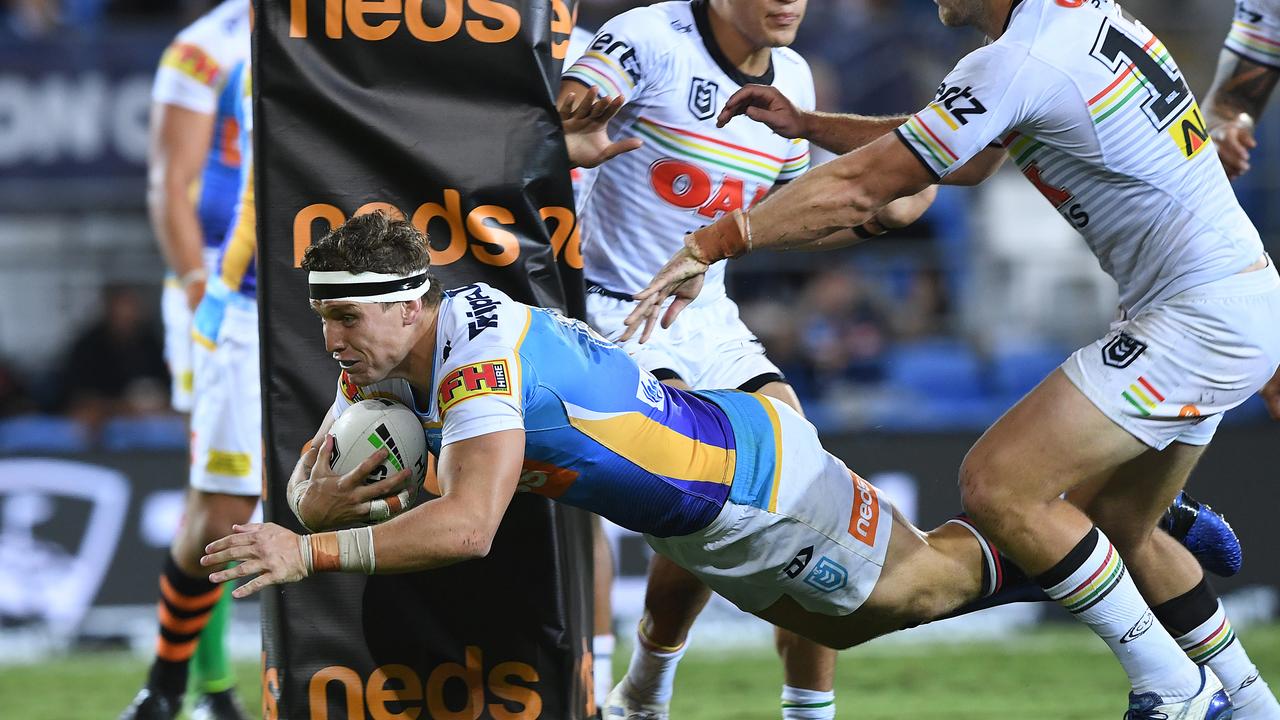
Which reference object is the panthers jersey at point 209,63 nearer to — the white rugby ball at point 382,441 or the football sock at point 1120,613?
the white rugby ball at point 382,441

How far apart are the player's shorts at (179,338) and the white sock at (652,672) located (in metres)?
2.91

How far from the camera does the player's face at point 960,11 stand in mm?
4801

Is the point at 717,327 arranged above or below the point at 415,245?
below

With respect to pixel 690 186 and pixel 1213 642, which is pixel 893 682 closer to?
pixel 1213 642

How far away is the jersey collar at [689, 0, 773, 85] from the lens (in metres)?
5.68

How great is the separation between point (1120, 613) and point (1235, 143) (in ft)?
7.22

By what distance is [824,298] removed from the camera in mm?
11242

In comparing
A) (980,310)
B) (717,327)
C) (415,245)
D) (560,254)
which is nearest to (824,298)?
(980,310)

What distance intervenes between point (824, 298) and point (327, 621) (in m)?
7.01

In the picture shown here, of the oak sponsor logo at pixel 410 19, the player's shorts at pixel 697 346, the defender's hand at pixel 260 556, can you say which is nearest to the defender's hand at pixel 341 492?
the defender's hand at pixel 260 556

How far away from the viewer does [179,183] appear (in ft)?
23.7

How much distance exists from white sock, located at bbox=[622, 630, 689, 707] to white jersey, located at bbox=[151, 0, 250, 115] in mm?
3410

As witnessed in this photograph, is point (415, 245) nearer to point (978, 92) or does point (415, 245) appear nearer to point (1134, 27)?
point (978, 92)

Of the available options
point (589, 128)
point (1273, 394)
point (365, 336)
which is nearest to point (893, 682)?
point (1273, 394)
